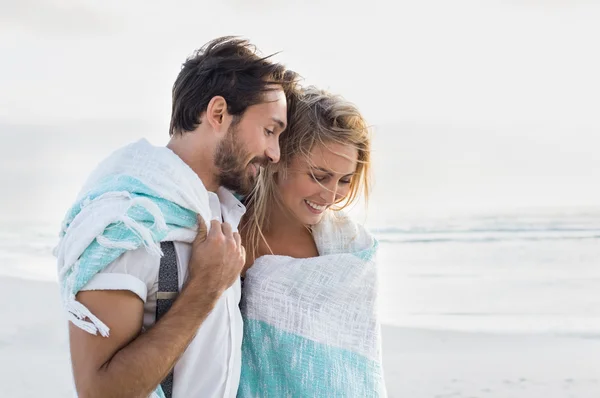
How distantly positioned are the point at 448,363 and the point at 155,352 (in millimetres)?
4872

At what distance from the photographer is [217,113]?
2.36 m

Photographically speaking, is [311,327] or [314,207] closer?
[311,327]

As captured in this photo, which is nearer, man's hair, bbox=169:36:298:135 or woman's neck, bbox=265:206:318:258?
man's hair, bbox=169:36:298:135

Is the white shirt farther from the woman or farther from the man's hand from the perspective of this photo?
the woman

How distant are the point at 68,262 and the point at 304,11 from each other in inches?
560

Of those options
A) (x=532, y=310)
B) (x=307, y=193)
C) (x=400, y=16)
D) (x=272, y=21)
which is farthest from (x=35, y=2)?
(x=307, y=193)

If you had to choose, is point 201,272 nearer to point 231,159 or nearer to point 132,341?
point 132,341

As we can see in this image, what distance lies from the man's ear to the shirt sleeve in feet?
1.48

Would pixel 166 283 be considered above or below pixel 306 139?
below

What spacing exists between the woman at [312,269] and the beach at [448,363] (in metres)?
3.34

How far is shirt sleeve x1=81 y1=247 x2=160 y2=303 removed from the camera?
79.5 inches

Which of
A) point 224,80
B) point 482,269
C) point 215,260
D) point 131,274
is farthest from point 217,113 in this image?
point 482,269

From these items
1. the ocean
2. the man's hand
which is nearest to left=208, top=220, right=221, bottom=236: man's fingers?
the man's hand

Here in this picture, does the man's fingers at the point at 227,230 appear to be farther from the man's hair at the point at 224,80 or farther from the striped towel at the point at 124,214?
the man's hair at the point at 224,80
